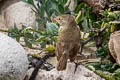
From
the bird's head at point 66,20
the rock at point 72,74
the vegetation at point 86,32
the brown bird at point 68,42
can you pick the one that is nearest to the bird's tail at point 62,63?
the brown bird at point 68,42

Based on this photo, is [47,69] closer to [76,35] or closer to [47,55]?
[47,55]

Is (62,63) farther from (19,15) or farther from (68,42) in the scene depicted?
(19,15)

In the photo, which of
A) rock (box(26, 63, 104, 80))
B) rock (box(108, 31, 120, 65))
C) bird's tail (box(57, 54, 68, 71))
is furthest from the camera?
rock (box(108, 31, 120, 65))

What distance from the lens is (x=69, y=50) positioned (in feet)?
9.45

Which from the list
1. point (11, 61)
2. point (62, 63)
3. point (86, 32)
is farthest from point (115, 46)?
point (11, 61)

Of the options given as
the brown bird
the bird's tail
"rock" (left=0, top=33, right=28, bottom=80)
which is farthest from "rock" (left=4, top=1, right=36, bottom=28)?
the bird's tail

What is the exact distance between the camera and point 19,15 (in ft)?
15.5

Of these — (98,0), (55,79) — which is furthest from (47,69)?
(98,0)

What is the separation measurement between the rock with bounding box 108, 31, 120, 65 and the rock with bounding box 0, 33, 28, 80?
2.52ft

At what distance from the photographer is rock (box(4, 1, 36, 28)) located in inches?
181

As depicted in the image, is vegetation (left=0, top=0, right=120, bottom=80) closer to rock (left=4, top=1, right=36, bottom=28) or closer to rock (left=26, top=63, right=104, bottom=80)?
rock (left=26, top=63, right=104, bottom=80)

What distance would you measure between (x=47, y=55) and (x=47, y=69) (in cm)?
12

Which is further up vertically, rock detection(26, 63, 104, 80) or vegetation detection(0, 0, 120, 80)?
vegetation detection(0, 0, 120, 80)

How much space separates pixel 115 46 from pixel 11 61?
2.94 feet
